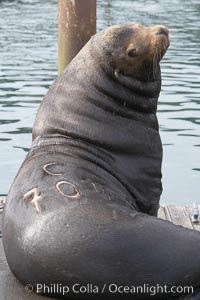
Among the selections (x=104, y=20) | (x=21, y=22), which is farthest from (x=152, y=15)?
(x=21, y=22)

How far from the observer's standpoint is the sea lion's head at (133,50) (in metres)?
5.22

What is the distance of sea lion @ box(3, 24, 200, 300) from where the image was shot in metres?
4.27

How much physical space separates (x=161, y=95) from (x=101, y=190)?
31.0 ft

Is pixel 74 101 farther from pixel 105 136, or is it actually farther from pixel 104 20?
pixel 104 20

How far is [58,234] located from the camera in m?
4.28

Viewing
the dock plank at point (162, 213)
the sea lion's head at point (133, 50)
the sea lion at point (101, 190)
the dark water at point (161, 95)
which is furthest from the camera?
the dark water at point (161, 95)

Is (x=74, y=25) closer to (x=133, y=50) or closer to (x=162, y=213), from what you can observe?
(x=162, y=213)

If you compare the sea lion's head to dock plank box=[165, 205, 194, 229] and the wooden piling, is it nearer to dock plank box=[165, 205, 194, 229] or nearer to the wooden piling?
dock plank box=[165, 205, 194, 229]

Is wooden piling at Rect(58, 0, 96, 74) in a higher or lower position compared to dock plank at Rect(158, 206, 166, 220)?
higher

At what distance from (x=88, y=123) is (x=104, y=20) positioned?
78.6 ft

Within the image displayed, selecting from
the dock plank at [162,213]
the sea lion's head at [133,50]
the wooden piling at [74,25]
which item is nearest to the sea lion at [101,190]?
the sea lion's head at [133,50]

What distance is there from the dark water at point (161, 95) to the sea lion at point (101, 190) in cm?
365

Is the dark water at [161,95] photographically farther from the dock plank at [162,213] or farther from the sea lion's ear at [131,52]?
the sea lion's ear at [131,52]

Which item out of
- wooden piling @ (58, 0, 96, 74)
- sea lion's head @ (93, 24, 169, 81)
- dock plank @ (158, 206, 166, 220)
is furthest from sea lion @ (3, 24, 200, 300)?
wooden piling @ (58, 0, 96, 74)
